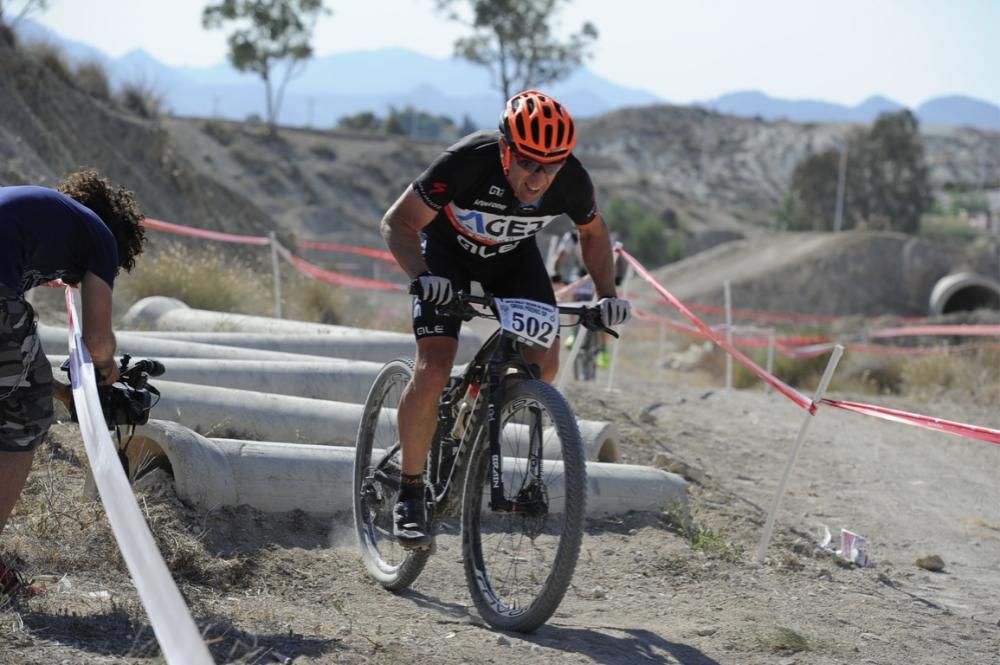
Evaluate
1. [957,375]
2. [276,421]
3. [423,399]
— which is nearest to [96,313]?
[423,399]

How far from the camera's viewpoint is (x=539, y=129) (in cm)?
461

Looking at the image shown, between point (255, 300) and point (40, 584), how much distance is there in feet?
31.9

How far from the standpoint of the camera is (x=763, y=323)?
31.8m

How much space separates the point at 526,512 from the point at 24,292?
6.55 ft

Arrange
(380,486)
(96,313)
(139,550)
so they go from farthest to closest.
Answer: (380,486), (96,313), (139,550)

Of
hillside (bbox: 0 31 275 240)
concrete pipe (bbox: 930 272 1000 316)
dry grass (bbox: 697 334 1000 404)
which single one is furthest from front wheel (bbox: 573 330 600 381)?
concrete pipe (bbox: 930 272 1000 316)

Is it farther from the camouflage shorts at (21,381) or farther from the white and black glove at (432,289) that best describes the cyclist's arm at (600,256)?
the camouflage shorts at (21,381)

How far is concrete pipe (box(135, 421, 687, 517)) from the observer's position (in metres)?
5.68

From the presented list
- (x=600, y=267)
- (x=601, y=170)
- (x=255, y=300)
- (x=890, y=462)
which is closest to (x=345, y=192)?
(x=601, y=170)

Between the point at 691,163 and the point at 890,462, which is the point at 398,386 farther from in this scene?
the point at 691,163

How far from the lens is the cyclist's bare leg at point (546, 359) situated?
4949 millimetres

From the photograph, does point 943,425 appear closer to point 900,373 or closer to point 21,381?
point 21,381

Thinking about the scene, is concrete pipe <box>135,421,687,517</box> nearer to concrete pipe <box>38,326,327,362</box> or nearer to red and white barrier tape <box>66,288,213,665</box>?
red and white barrier tape <box>66,288,213,665</box>

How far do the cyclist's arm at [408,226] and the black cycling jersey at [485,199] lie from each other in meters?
0.04
